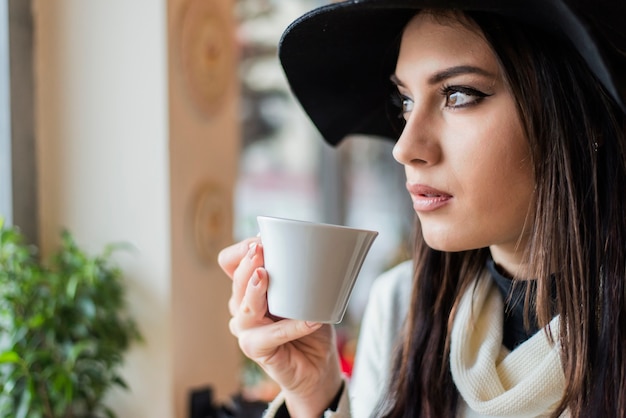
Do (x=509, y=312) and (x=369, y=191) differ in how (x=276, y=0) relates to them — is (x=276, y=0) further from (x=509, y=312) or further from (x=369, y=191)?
(x=509, y=312)

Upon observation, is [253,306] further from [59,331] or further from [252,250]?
[59,331]

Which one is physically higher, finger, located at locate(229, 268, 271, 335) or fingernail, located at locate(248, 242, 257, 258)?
fingernail, located at locate(248, 242, 257, 258)

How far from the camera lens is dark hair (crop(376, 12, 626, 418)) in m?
0.90

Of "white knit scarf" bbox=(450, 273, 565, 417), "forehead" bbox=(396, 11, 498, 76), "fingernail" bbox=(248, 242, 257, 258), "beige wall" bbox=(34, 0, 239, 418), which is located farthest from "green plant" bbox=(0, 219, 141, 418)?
"forehead" bbox=(396, 11, 498, 76)

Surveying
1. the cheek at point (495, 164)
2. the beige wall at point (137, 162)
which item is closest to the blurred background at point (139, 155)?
the beige wall at point (137, 162)

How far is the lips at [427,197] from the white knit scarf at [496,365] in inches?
9.1

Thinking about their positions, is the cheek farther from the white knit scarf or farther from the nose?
the white knit scarf

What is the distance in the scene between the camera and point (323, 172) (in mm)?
3596

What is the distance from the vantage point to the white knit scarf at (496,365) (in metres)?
1.00

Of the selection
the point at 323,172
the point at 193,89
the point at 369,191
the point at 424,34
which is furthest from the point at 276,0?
the point at 424,34

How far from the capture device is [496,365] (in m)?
1.06

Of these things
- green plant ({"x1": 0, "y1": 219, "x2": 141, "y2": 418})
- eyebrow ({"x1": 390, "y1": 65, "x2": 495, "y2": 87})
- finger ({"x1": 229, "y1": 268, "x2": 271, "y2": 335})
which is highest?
eyebrow ({"x1": 390, "y1": 65, "x2": 495, "y2": 87})

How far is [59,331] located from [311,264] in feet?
2.56

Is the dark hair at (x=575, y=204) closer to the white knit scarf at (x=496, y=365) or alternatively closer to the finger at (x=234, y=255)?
the white knit scarf at (x=496, y=365)
